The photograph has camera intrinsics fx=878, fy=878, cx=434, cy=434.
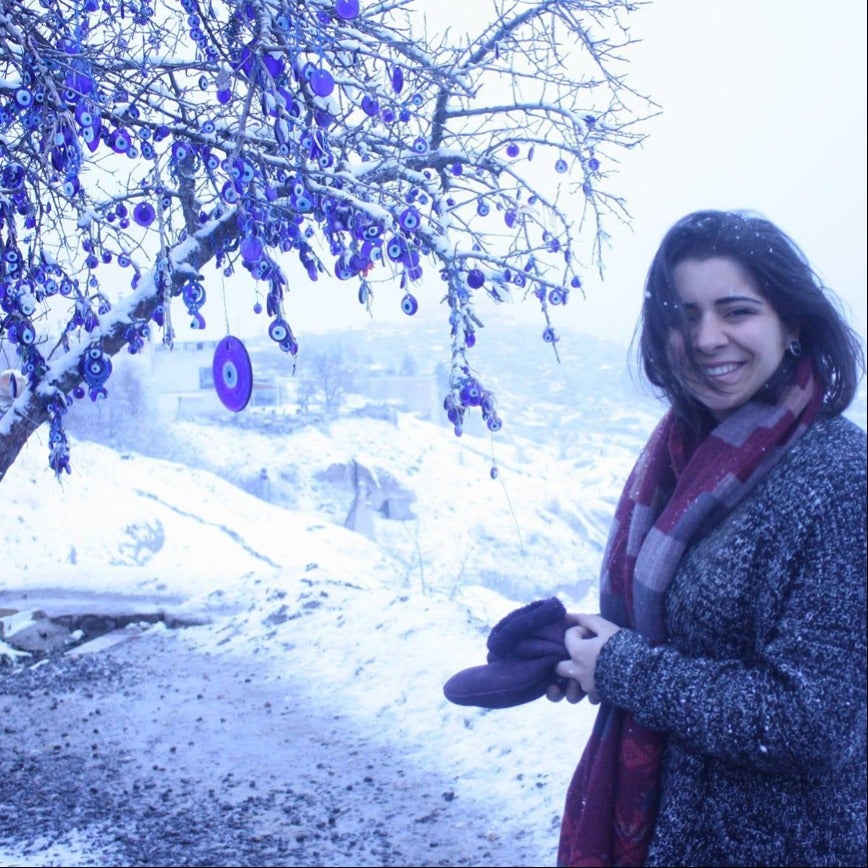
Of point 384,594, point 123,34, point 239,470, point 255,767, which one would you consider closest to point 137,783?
point 255,767

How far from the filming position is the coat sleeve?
1021 millimetres

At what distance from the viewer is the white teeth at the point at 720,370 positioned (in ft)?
3.90

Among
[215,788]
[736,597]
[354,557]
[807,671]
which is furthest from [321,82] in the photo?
[354,557]

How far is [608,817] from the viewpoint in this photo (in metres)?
1.25

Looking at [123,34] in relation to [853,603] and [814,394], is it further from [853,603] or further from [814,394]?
[853,603]

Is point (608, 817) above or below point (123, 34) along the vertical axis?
below

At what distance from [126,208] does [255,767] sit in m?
1.81

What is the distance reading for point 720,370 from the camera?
3.91ft

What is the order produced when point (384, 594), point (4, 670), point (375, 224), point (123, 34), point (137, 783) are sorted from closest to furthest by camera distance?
point (375, 224)
point (137, 783)
point (123, 34)
point (4, 670)
point (384, 594)

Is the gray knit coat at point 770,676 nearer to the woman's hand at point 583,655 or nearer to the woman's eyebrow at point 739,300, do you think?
the woman's hand at point 583,655

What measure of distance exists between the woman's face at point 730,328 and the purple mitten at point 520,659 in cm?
40

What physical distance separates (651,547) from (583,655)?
7.0 inches

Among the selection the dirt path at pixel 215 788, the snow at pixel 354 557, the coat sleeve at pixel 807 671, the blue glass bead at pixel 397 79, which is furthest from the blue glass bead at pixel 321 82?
the dirt path at pixel 215 788

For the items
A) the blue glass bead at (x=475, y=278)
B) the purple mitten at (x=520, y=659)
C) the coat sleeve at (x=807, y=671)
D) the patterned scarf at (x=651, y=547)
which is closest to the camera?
the coat sleeve at (x=807, y=671)
